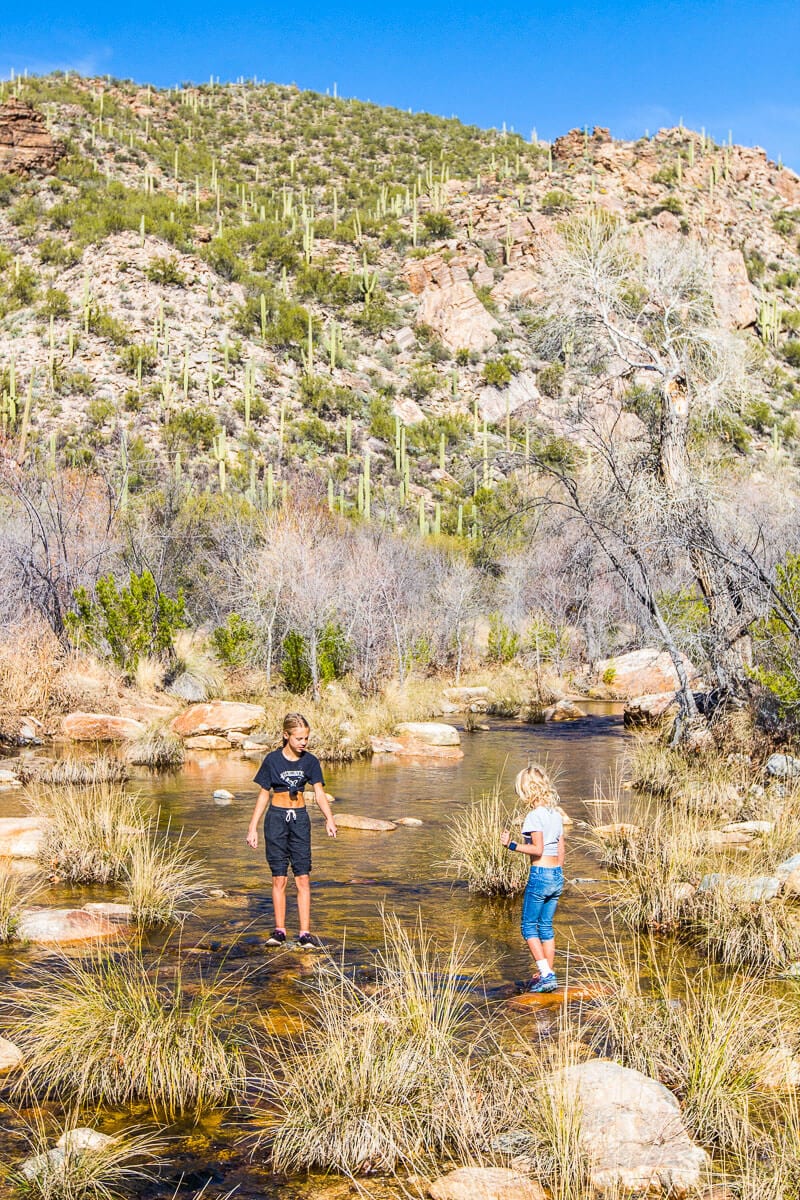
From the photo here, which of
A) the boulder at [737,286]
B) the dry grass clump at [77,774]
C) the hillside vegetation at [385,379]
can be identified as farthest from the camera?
the boulder at [737,286]

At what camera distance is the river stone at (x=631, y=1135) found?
12.5ft

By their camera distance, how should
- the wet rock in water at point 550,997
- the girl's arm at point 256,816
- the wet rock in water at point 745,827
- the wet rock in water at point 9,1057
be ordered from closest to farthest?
the wet rock in water at point 9,1057
the wet rock in water at point 550,997
the girl's arm at point 256,816
the wet rock in water at point 745,827

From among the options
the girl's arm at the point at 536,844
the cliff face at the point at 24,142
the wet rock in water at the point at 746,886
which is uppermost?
the cliff face at the point at 24,142

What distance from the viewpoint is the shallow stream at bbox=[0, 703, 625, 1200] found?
4402mm

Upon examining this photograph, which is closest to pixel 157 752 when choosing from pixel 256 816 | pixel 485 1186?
pixel 256 816

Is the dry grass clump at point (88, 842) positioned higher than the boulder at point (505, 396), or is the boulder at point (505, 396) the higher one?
the boulder at point (505, 396)

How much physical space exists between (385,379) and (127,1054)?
4387 cm

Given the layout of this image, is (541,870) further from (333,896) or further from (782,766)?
(782,766)

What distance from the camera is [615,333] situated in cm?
1424

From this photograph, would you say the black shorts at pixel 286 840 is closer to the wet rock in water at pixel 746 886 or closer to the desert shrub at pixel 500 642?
the wet rock in water at pixel 746 886

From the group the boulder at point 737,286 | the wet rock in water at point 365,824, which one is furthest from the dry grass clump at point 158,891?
the boulder at point 737,286

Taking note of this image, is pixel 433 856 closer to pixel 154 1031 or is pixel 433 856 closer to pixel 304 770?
pixel 304 770

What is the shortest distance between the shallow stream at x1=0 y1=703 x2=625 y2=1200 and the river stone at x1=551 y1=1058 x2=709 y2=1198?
3.64 feet

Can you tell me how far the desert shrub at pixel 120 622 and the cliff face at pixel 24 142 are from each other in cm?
4047
